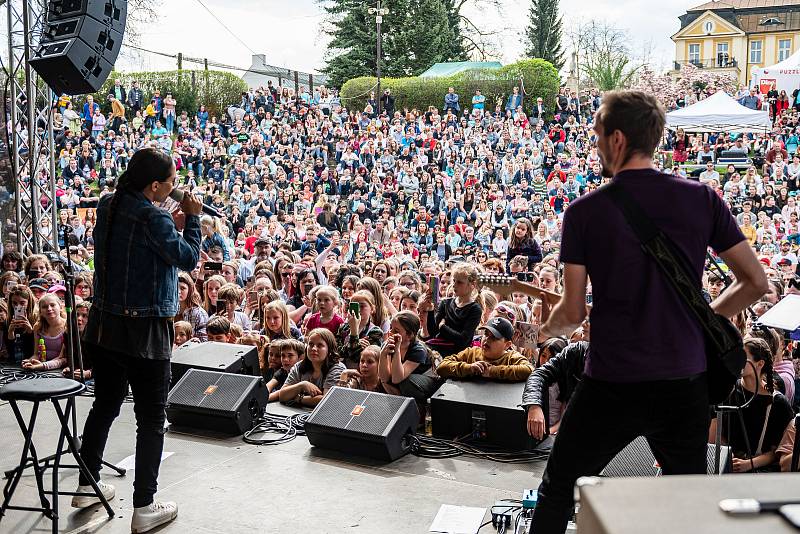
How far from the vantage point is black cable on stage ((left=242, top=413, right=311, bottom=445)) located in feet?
14.3

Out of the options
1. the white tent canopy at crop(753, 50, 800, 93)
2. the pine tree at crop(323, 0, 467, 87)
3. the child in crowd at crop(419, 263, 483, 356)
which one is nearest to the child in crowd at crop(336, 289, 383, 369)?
the child in crowd at crop(419, 263, 483, 356)

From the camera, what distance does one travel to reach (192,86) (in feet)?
82.7

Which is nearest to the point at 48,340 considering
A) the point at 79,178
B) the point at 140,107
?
the point at 79,178

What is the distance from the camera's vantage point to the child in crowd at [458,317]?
210 inches

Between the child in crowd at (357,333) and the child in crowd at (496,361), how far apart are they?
0.86 m

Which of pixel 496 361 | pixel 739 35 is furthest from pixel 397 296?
pixel 739 35

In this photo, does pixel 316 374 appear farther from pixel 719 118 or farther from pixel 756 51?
pixel 756 51

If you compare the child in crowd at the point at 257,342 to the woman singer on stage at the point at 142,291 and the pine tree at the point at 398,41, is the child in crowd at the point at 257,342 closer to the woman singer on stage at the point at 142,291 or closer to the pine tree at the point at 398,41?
the woman singer on stage at the point at 142,291

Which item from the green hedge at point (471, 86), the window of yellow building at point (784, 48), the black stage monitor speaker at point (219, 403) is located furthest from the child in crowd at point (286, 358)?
the window of yellow building at point (784, 48)

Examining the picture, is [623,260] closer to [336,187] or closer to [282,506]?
[282,506]

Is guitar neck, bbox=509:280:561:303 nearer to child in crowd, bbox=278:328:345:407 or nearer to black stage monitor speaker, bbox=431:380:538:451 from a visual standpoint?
black stage monitor speaker, bbox=431:380:538:451

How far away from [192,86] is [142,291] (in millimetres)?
23623

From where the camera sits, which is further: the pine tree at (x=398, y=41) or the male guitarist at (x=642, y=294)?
the pine tree at (x=398, y=41)

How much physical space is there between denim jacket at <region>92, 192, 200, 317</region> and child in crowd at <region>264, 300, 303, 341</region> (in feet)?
9.29
